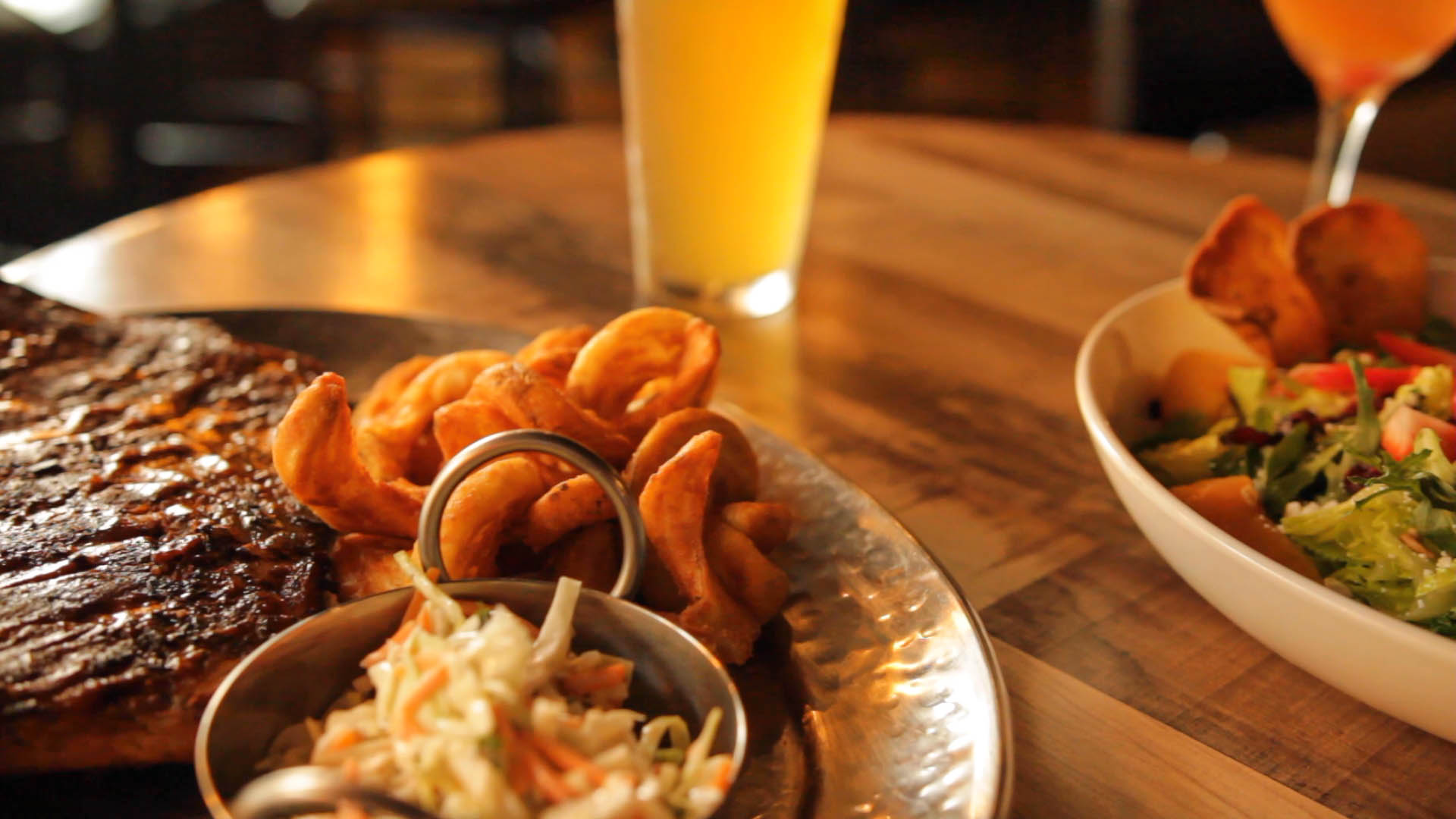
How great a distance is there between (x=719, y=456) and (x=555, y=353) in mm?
210

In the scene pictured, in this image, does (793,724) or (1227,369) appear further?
(1227,369)

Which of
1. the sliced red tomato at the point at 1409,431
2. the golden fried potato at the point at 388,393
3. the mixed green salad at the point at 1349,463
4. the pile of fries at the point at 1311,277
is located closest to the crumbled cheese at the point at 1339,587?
the mixed green salad at the point at 1349,463

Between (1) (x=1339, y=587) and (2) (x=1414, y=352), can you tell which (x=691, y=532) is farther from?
(2) (x=1414, y=352)

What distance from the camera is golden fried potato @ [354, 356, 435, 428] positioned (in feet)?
3.66

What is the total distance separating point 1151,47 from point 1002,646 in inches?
98.0

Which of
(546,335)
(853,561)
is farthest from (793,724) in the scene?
(546,335)

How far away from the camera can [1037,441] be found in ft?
4.45

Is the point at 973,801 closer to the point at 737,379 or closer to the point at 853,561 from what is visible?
the point at 853,561

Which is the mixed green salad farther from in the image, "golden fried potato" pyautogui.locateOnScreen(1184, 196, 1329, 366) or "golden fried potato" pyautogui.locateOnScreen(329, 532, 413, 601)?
"golden fried potato" pyautogui.locateOnScreen(329, 532, 413, 601)

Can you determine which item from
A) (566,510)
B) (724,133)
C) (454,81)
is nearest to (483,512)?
(566,510)

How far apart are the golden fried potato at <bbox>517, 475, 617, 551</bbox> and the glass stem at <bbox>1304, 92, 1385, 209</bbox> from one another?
1.26 metres

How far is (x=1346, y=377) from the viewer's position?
1.16 metres

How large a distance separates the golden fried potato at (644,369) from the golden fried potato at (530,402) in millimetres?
71

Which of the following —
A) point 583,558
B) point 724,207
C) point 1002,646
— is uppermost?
point 724,207
